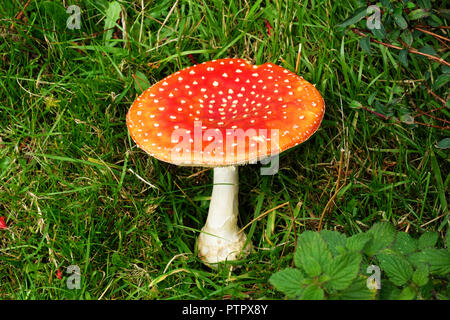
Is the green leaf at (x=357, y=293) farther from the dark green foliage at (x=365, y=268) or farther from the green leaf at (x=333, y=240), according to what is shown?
the green leaf at (x=333, y=240)

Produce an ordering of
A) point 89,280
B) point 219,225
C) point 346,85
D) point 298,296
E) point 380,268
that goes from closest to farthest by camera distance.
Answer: point 298,296, point 380,268, point 89,280, point 219,225, point 346,85

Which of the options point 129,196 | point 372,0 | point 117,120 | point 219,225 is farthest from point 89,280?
point 372,0

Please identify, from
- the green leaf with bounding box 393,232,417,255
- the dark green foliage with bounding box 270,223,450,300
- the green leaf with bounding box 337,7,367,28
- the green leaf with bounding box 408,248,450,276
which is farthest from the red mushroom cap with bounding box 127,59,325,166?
the green leaf with bounding box 408,248,450,276

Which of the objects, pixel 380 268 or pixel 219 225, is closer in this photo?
pixel 380 268

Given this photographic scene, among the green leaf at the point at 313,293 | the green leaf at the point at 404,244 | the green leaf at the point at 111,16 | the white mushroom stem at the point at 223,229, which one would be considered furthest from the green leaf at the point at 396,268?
the green leaf at the point at 111,16

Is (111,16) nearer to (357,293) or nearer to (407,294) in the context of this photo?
(357,293)

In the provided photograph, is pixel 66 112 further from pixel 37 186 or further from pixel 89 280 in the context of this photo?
pixel 89 280
